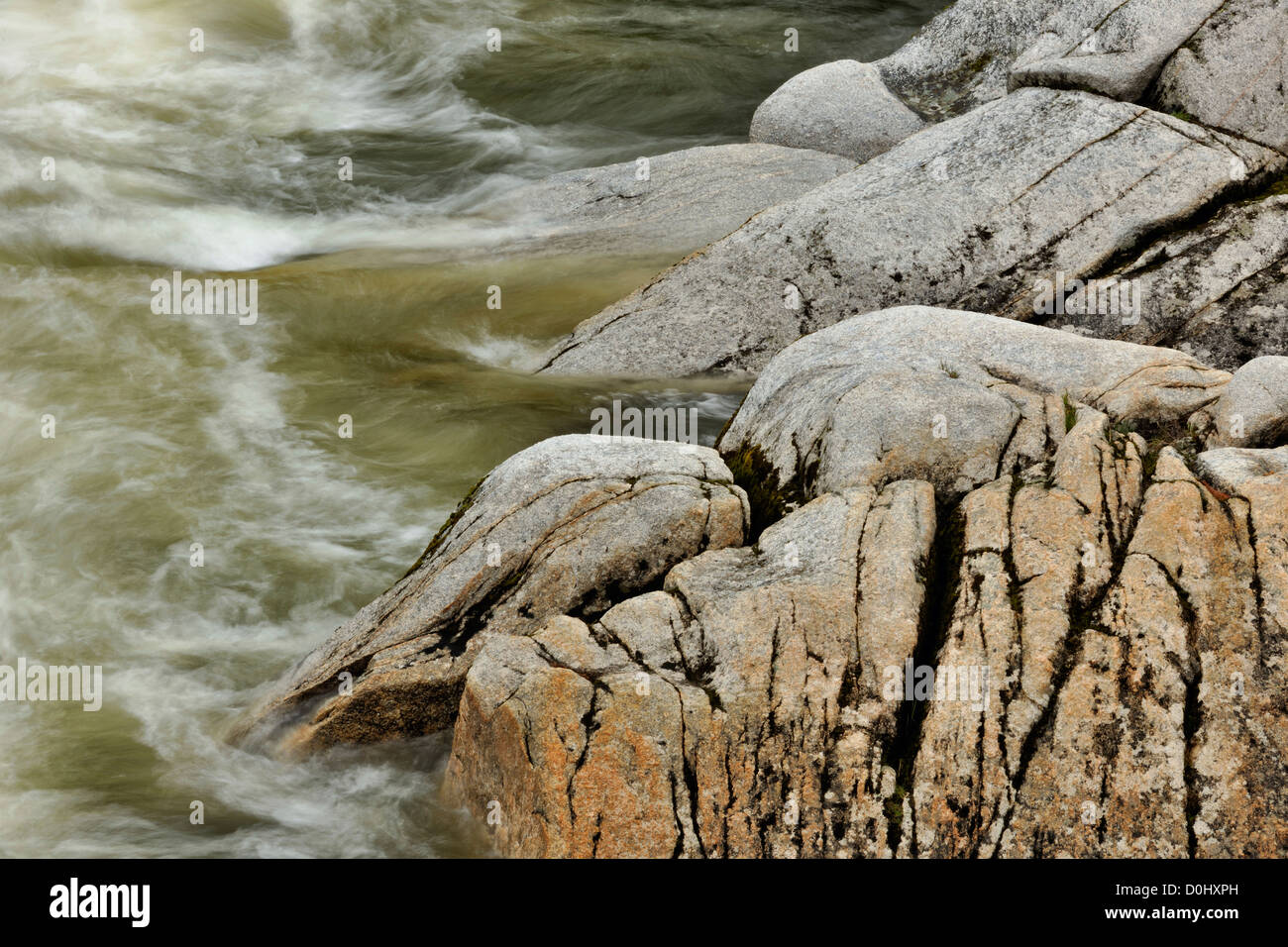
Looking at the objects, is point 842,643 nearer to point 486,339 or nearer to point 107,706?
point 107,706

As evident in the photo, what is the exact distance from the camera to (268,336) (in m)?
15.1

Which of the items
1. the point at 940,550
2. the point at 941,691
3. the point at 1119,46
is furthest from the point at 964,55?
the point at 941,691

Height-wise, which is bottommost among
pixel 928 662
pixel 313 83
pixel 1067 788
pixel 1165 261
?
pixel 1067 788

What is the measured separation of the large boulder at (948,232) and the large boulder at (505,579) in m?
4.21

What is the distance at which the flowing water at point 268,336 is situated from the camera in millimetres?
9398

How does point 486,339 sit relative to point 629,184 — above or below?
below

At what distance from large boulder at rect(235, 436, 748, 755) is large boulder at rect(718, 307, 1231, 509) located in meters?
0.69

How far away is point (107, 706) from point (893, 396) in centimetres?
679

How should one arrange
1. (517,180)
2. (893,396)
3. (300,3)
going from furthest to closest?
(300,3) → (517,180) → (893,396)

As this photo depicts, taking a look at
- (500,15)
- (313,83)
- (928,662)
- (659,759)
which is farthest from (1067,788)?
(500,15)

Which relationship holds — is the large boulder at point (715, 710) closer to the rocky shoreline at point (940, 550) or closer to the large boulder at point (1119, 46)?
the rocky shoreline at point (940, 550)

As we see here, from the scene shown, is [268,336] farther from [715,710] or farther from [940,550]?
[940,550]

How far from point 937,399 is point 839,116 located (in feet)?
29.3

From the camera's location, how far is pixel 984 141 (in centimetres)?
1333
